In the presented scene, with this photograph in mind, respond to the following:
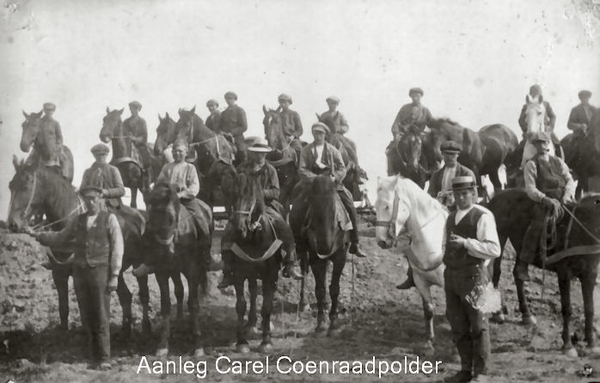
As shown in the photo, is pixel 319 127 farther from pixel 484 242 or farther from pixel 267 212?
pixel 484 242

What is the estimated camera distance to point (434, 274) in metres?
9.02

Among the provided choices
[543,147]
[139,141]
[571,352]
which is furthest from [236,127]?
[571,352]

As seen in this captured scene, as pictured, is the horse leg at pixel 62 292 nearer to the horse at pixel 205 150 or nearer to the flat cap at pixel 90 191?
the flat cap at pixel 90 191

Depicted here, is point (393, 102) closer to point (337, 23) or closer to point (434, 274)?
point (337, 23)

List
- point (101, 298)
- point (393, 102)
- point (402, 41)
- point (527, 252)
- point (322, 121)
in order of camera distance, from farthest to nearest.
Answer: point (322, 121)
point (393, 102)
point (402, 41)
point (527, 252)
point (101, 298)

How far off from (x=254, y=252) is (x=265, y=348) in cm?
117

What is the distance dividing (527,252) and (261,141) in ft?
11.9

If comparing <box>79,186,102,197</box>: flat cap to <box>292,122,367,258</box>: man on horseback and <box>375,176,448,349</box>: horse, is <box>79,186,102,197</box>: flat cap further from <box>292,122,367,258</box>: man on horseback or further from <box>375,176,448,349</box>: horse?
<box>375,176,448,349</box>: horse

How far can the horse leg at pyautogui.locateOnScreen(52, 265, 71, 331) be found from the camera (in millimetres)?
9820

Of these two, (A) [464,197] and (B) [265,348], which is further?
(B) [265,348]

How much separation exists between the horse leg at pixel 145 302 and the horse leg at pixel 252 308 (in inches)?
50.2

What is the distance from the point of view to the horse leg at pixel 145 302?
389 inches

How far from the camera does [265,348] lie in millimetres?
9383

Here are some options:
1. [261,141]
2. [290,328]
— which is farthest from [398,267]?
[261,141]
